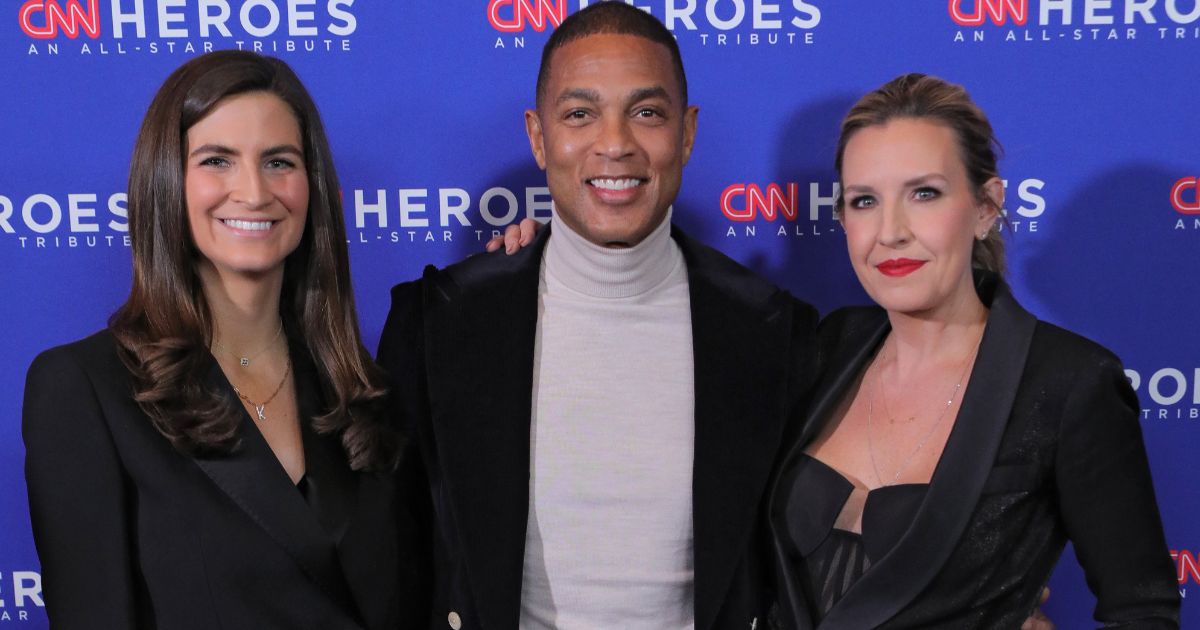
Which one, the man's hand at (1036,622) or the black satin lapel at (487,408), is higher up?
the black satin lapel at (487,408)

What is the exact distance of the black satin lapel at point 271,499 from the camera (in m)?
1.83

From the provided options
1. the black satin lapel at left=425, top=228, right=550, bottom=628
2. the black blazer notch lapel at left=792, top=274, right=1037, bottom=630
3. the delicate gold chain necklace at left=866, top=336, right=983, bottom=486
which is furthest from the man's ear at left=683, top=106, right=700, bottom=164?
the black blazer notch lapel at left=792, top=274, right=1037, bottom=630

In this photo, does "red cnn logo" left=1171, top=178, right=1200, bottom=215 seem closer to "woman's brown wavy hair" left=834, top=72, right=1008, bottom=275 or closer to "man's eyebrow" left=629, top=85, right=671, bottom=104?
"woman's brown wavy hair" left=834, top=72, right=1008, bottom=275

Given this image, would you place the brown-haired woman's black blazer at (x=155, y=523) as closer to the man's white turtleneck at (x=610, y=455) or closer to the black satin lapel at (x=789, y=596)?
the man's white turtleneck at (x=610, y=455)

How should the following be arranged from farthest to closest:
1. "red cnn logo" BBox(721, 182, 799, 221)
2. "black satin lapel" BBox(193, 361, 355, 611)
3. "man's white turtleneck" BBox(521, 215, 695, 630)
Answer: "red cnn logo" BBox(721, 182, 799, 221), "man's white turtleneck" BBox(521, 215, 695, 630), "black satin lapel" BBox(193, 361, 355, 611)

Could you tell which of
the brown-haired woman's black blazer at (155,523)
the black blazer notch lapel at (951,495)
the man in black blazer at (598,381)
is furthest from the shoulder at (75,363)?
the black blazer notch lapel at (951,495)

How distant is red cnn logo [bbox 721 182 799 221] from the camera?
2.82 metres

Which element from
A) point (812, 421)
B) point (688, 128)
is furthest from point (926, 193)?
point (688, 128)

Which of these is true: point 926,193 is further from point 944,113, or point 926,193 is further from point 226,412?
point 226,412

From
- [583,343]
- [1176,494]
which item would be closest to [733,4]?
[583,343]

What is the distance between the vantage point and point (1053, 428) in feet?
5.94

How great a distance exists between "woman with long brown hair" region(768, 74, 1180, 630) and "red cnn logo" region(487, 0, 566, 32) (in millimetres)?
944

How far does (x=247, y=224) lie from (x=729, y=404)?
3.12 ft

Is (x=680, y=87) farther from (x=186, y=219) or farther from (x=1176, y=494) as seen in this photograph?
(x=1176, y=494)
